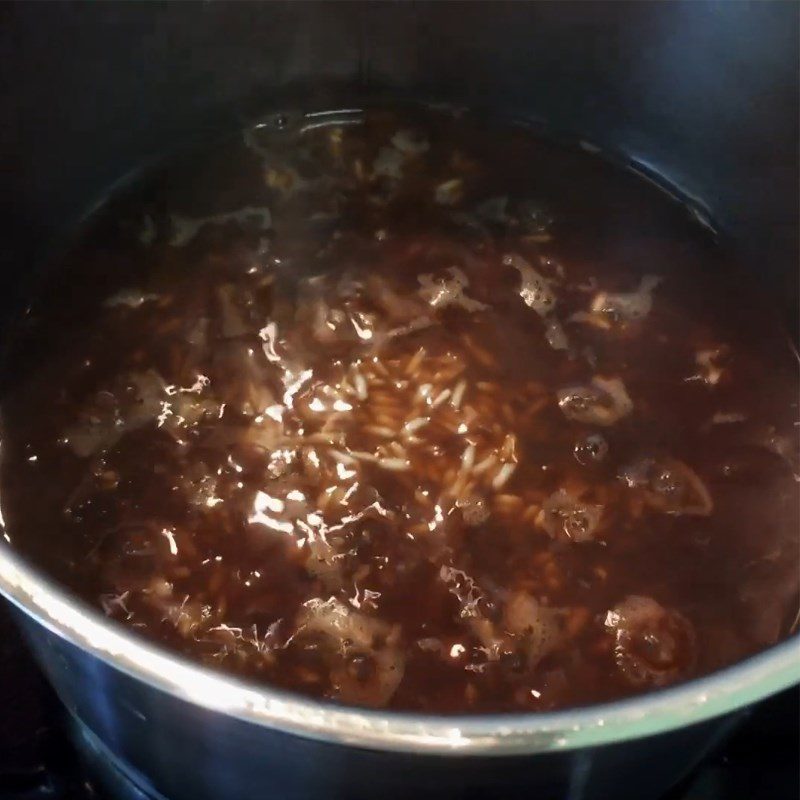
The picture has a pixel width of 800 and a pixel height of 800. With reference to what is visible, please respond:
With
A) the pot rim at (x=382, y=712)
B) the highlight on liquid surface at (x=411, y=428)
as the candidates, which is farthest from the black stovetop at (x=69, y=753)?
the pot rim at (x=382, y=712)

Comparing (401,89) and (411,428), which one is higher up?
(401,89)

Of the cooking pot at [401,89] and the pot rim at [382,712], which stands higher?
the cooking pot at [401,89]

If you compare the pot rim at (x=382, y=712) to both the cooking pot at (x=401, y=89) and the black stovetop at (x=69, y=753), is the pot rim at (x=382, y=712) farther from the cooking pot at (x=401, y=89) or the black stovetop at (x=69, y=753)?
the black stovetop at (x=69, y=753)

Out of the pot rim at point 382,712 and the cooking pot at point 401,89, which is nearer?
the pot rim at point 382,712

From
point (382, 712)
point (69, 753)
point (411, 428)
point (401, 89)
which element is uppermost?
point (401, 89)

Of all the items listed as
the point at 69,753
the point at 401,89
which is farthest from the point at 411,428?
the point at 401,89

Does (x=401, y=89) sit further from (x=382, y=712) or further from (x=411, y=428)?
(x=382, y=712)

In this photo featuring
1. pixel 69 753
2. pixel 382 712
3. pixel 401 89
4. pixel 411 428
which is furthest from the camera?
pixel 401 89
